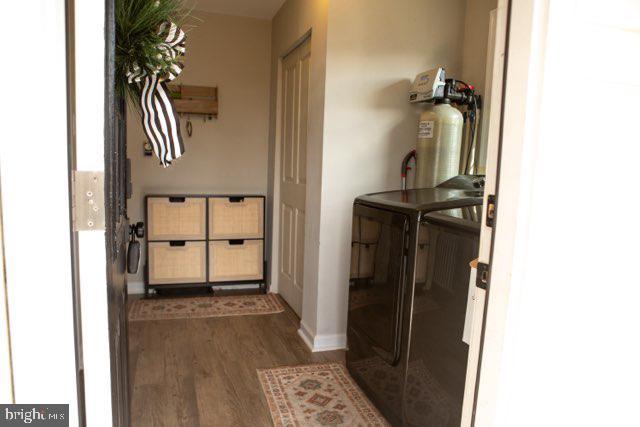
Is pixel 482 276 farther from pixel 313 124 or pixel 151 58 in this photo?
pixel 313 124

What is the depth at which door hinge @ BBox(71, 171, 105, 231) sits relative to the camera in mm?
784

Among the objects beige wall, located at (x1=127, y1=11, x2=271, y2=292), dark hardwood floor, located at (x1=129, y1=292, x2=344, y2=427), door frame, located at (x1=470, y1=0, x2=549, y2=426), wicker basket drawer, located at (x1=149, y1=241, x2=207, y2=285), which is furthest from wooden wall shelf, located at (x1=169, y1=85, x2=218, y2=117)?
door frame, located at (x1=470, y1=0, x2=549, y2=426)

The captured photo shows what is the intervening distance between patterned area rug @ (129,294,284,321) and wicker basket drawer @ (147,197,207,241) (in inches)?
21.5

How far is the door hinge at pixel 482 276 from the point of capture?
0.97m

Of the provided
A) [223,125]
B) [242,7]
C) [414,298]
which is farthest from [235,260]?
[414,298]

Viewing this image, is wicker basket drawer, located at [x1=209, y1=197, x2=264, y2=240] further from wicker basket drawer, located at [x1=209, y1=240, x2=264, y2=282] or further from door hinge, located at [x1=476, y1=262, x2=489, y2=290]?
door hinge, located at [x1=476, y1=262, x2=489, y2=290]

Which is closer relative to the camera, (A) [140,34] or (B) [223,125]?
(A) [140,34]

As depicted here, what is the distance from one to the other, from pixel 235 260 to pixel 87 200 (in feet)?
10.8

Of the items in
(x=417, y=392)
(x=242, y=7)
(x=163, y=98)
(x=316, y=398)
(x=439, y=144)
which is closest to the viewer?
(x=163, y=98)

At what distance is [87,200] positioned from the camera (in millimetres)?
792

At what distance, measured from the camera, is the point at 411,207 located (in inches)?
72.6

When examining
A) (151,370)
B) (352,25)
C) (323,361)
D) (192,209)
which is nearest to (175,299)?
(192,209)

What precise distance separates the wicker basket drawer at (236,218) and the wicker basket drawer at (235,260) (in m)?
0.07

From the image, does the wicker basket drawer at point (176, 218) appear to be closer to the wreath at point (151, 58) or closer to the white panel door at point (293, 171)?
the white panel door at point (293, 171)
